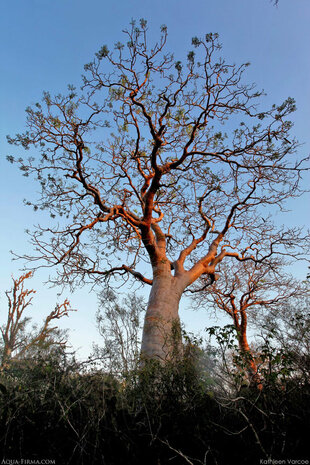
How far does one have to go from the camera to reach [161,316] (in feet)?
17.2

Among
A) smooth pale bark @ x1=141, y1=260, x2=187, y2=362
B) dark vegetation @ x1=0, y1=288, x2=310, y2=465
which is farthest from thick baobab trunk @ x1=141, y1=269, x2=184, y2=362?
dark vegetation @ x1=0, y1=288, x2=310, y2=465

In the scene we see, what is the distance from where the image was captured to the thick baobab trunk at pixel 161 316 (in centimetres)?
449

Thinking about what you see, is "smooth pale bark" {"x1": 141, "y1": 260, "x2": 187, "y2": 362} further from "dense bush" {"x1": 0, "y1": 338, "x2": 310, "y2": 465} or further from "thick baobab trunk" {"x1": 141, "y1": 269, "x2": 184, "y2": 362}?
"dense bush" {"x1": 0, "y1": 338, "x2": 310, "y2": 465}

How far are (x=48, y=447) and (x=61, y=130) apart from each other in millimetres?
6116

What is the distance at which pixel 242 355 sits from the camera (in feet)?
11.5

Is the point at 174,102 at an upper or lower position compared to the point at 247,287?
upper

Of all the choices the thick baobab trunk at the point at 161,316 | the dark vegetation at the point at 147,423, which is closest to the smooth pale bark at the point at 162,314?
the thick baobab trunk at the point at 161,316

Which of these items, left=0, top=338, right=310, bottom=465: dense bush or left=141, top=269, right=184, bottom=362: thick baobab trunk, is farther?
left=141, top=269, right=184, bottom=362: thick baobab trunk

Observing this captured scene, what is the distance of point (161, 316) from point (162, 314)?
76 mm

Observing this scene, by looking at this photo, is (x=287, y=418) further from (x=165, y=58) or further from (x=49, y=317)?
(x=49, y=317)

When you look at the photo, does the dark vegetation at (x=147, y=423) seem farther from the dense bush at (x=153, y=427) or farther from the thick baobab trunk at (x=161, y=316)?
the thick baobab trunk at (x=161, y=316)

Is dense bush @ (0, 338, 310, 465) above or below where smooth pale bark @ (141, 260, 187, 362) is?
below

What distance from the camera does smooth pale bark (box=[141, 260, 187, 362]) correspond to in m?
4.48

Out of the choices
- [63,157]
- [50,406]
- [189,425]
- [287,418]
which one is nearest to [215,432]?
[189,425]
